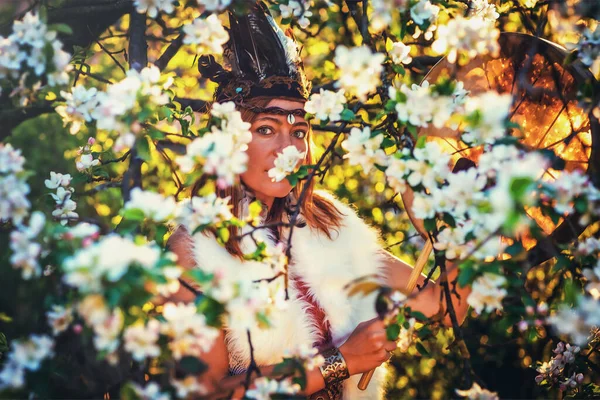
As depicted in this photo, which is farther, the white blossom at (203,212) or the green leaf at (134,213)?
the white blossom at (203,212)

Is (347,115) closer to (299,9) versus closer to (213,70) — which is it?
(299,9)

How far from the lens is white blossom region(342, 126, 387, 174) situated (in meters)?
1.71

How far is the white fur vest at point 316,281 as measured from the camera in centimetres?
228

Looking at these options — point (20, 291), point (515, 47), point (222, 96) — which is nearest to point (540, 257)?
point (515, 47)

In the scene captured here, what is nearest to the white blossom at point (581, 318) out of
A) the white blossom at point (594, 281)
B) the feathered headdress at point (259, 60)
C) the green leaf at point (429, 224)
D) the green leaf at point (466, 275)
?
the white blossom at point (594, 281)

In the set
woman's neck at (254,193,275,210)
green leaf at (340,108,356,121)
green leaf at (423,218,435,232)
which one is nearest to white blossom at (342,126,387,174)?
green leaf at (340,108,356,121)

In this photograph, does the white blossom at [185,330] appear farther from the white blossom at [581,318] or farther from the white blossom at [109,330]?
the white blossom at [581,318]

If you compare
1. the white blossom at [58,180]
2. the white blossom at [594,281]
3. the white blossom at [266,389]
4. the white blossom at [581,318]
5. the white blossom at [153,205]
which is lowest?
the white blossom at [58,180]

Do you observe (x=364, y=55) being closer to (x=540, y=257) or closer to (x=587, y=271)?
(x=587, y=271)

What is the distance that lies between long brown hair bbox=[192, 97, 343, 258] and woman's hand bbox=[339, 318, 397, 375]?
53 cm

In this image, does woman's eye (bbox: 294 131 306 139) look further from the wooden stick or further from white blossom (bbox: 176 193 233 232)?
white blossom (bbox: 176 193 233 232)

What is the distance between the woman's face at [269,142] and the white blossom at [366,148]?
25.5 inches

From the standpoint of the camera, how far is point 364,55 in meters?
1.53

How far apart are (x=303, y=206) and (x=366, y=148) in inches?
38.3
